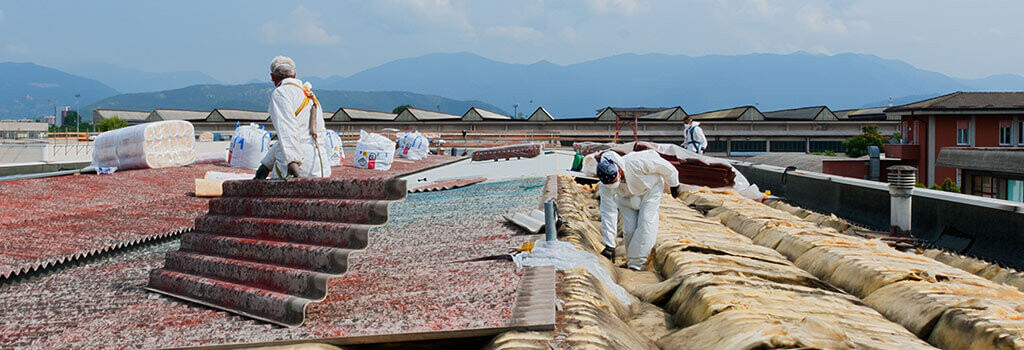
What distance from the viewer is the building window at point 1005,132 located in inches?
1278

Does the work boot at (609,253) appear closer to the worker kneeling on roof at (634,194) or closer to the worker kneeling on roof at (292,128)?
the worker kneeling on roof at (634,194)

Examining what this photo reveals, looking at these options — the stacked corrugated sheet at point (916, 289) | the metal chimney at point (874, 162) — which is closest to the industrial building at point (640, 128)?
the metal chimney at point (874, 162)

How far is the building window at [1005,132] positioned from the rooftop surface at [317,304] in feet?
108

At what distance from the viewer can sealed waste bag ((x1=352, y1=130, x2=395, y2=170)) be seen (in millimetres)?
16344

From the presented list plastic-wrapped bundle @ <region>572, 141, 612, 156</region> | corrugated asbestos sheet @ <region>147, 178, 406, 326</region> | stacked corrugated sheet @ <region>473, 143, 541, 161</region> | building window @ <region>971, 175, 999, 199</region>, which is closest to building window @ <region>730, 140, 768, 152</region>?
building window @ <region>971, 175, 999, 199</region>

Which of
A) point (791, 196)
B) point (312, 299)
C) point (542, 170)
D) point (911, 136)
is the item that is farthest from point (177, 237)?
point (911, 136)

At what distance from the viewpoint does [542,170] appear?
16656 mm

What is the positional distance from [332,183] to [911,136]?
118 ft

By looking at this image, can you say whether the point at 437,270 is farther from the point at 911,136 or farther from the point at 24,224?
the point at 911,136

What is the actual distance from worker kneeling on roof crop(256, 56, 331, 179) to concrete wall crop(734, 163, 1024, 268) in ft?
20.4

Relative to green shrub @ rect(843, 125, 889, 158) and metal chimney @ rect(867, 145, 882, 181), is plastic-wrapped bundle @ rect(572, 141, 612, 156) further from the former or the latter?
green shrub @ rect(843, 125, 889, 158)

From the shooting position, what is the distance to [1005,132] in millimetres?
32594

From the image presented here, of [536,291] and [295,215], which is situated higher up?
[295,215]

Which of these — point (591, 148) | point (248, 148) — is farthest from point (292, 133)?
point (591, 148)
